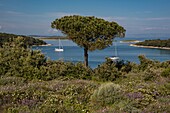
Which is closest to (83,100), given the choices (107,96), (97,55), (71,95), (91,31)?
(71,95)

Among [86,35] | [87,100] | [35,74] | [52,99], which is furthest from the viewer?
[86,35]

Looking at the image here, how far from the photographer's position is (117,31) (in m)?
22.1

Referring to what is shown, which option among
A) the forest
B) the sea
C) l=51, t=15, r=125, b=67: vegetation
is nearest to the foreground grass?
the forest

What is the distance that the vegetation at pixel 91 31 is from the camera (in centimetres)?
2155

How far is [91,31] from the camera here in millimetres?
21516

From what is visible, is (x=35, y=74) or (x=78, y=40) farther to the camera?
(x=78, y=40)

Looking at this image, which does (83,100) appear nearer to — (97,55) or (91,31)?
(91,31)

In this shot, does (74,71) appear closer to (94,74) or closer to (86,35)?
(94,74)

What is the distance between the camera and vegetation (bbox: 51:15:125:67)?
21547mm

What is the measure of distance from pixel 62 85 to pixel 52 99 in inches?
88.3

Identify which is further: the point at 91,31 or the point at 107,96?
the point at 91,31

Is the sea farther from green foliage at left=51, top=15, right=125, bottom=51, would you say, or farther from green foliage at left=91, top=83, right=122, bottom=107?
green foliage at left=91, top=83, right=122, bottom=107

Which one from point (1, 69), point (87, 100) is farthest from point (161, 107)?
point (1, 69)

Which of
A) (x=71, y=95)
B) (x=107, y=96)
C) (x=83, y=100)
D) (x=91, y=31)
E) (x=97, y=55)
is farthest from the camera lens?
(x=97, y=55)
